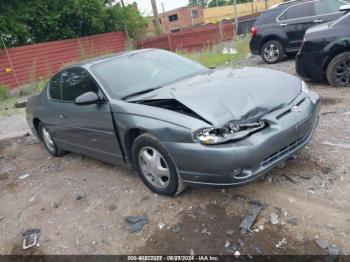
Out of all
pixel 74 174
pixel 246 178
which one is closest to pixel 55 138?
pixel 74 174

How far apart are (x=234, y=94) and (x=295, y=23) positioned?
7935mm

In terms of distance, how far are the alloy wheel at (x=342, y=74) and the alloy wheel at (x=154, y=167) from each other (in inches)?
181

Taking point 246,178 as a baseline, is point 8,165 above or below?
below

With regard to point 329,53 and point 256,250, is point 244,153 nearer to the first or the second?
point 256,250

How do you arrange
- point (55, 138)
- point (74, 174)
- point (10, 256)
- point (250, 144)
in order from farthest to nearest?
point (55, 138), point (74, 174), point (10, 256), point (250, 144)

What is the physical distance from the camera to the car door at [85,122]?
4.35 m

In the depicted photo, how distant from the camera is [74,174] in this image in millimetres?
5406

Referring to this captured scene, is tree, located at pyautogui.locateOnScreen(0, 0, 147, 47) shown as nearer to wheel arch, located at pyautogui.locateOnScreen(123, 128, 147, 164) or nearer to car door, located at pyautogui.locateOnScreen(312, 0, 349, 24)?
car door, located at pyautogui.locateOnScreen(312, 0, 349, 24)

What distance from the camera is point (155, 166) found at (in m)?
3.85

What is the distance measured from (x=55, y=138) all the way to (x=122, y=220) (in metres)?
2.50

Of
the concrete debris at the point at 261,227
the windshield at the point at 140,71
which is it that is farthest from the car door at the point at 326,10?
the concrete debris at the point at 261,227

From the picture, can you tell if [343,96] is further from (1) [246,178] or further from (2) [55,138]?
(2) [55,138]

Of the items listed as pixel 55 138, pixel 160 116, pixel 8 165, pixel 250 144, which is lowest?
pixel 8 165

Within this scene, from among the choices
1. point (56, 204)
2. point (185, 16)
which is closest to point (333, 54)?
point (56, 204)
